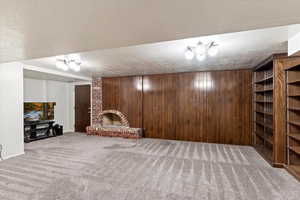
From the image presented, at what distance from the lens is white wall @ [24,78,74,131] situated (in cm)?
521

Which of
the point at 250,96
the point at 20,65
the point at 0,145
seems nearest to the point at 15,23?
the point at 20,65

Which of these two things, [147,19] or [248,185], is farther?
[248,185]

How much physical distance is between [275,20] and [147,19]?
3.67 ft

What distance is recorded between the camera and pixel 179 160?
10.1ft

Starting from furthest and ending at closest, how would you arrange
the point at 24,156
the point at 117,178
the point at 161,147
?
the point at 161,147 < the point at 24,156 < the point at 117,178

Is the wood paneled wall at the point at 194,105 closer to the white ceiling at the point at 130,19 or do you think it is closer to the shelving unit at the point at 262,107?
the shelving unit at the point at 262,107

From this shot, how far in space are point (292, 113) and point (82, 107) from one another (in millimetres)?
6870

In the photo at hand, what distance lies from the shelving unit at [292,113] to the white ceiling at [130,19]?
6.84ft

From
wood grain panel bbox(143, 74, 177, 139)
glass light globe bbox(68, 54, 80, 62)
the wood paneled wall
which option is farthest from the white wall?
wood grain panel bbox(143, 74, 177, 139)

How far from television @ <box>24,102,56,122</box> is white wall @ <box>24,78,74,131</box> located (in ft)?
0.89

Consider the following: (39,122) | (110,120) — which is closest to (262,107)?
(110,120)

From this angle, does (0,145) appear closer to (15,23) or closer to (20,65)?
(20,65)

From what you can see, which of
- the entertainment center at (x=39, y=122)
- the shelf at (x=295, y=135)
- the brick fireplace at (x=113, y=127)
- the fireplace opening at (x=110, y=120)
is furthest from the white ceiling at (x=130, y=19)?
the fireplace opening at (x=110, y=120)

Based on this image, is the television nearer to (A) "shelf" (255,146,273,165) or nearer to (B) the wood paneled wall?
(B) the wood paneled wall
